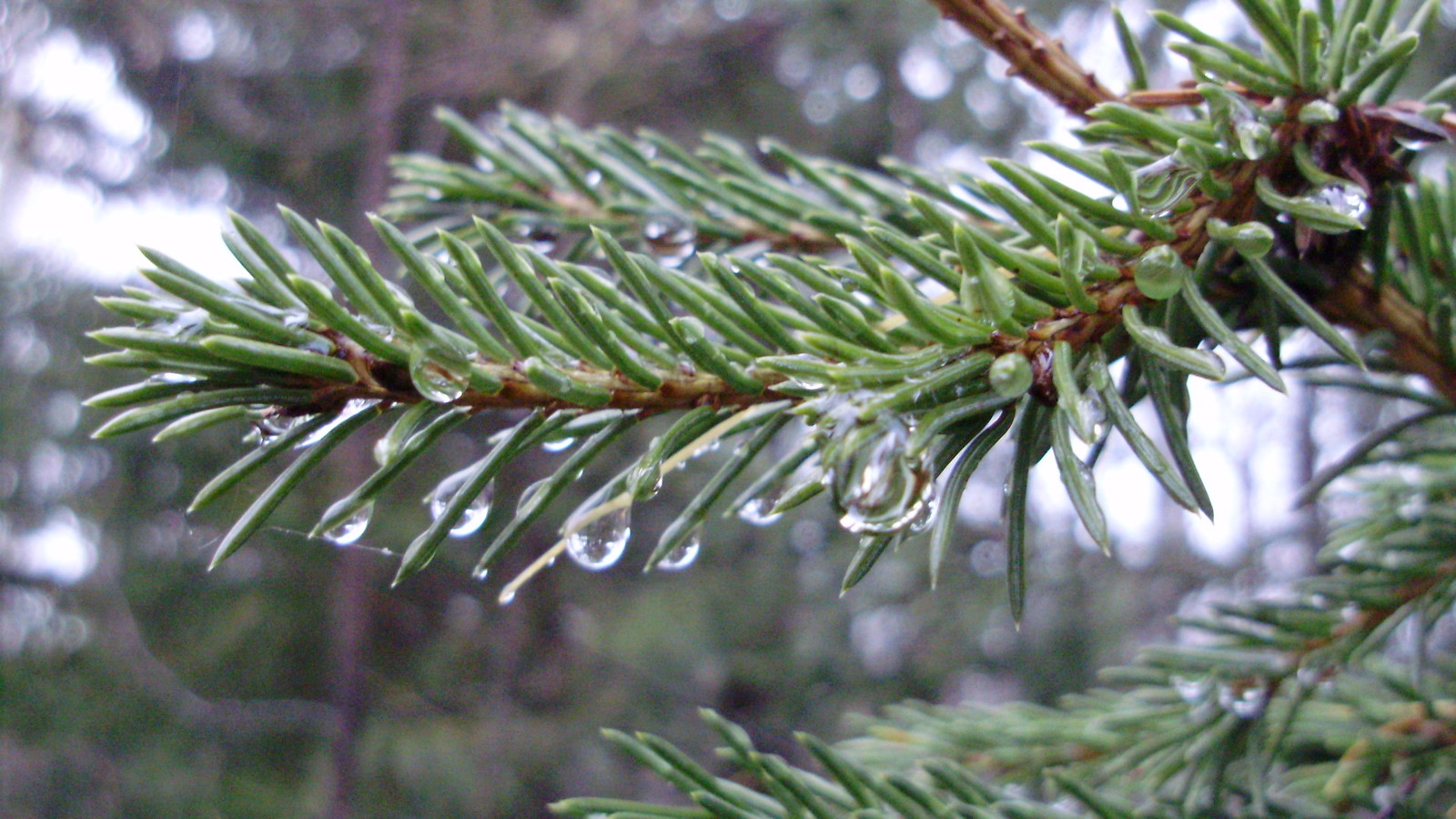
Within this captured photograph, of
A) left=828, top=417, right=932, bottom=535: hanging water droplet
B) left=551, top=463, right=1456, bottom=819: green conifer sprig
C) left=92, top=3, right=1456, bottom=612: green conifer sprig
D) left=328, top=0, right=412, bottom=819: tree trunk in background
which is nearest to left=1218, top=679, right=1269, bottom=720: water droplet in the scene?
left=551, top=463, right=1456, bottom=819: green conifer sprig

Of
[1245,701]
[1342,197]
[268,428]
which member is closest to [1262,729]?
[1245,701]

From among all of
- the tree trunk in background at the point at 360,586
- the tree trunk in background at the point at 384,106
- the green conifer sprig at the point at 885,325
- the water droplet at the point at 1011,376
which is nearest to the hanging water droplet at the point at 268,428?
the green conifer sprig at the point at 885,325

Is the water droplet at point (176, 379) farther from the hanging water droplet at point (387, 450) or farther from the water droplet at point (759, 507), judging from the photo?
the water droplet at point (759, 507)

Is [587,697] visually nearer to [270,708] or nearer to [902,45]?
[270,708]

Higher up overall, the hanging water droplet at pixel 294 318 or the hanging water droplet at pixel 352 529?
the hanging water droplet at pixel 294 318

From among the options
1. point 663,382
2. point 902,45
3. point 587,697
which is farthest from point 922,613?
point 663,382

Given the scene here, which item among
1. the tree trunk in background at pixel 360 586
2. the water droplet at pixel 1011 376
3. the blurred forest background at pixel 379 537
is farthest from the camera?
the blurred forest background at pixel 379 537
